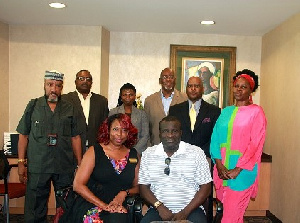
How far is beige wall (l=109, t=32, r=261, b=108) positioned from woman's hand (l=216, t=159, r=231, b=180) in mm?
2706

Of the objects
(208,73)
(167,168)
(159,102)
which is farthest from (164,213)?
(208,73)

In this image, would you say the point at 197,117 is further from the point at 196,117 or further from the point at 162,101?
the point at 162,101

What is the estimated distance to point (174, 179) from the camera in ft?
10.0

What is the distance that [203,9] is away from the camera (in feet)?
14.6

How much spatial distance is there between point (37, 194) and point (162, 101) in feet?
5.81

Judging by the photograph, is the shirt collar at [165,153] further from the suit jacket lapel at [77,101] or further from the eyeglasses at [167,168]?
the suit jacket lapel at [77,101]

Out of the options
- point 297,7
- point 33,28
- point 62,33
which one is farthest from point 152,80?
point 297,7

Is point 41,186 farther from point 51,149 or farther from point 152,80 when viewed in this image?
point 152,80

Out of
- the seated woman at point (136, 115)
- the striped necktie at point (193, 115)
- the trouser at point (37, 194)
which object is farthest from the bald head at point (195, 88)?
the trouser at point (37, 194)

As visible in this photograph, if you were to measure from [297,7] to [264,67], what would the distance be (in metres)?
1.73

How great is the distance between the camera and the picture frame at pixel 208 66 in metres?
6.01

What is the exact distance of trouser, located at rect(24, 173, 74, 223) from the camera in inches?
143

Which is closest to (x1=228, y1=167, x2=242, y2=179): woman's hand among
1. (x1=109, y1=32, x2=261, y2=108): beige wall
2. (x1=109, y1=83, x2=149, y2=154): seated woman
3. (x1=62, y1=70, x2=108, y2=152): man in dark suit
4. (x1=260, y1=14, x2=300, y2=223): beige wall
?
(x1=109, y1=83, x2=149, y2=154): seated woman

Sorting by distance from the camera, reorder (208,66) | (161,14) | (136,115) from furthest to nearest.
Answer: (208,66) → (161,14) → (136,115)
